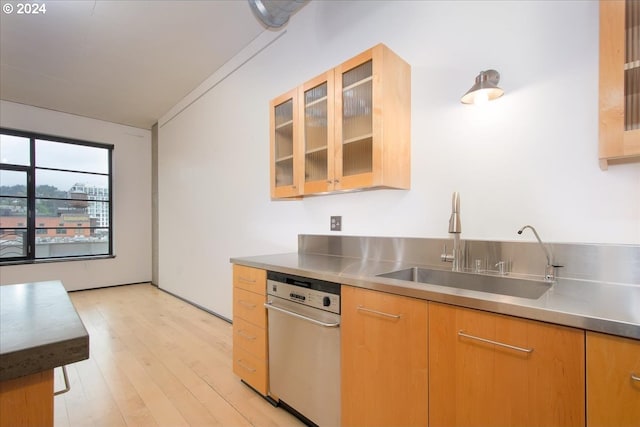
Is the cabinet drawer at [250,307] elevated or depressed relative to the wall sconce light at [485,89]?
depressed

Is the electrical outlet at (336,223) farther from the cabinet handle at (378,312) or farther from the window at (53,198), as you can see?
the window at (53,198)

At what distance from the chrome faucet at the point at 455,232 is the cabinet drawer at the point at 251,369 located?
1325 mm

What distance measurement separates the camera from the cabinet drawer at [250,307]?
78.3 inches

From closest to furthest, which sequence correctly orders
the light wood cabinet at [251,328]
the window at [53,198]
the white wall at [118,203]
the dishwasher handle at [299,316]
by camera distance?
1. the dishwasher handle at [299,316]
2. the light wood cabinet at [251,328]
3. the window at [53,198]
4. the white wall at [118,203]

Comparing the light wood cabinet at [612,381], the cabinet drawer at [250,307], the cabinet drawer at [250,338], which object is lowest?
the cabinet drawer at [250,338]

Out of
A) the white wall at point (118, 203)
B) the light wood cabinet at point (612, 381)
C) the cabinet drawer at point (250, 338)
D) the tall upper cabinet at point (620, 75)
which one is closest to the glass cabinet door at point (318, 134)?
the cabinet drawer at point (250, 338)

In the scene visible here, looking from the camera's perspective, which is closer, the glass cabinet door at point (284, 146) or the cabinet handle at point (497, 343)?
the cabinet handle at point (497, 343)

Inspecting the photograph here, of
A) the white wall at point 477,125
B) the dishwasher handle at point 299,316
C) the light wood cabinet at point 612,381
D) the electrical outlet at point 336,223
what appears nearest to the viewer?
the light wood cabinet at point 612,381

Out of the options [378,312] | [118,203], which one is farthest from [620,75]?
[118,203]

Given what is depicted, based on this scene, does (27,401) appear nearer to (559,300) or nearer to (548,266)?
(559,300)

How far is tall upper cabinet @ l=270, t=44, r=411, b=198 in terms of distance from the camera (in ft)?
5.54

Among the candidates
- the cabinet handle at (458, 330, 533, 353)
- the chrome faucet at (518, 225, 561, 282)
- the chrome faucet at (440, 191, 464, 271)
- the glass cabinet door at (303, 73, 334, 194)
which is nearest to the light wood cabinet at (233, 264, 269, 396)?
the glass cabinet door at (303, 73, 334, 194)

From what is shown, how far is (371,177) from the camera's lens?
1.71 metres

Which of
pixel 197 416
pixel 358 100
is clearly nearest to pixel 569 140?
pixel 358 100
